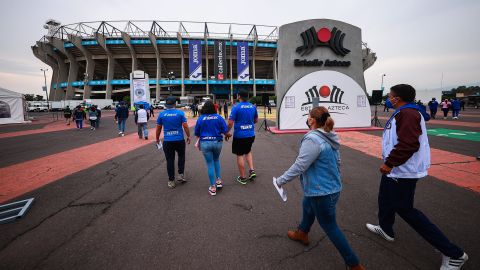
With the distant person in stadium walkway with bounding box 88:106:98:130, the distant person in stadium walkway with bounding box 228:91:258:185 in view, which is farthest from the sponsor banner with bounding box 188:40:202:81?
the distant person in stadium walkway with bounding box 228:91:258:185

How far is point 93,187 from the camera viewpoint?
4613mm

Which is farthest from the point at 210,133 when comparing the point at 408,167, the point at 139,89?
the point at 139,89

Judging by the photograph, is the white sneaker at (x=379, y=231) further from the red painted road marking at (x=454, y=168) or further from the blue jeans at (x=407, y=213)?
the red painted road marking at (x=454, y=168)

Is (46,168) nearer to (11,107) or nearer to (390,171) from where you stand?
(390,171)

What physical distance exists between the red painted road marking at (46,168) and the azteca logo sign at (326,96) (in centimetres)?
911

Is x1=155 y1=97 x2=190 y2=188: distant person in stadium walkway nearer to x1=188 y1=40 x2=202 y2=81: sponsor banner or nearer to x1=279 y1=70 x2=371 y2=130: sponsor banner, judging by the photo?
x1=279 y1=70 x2=371 y2=130: sponsor banner

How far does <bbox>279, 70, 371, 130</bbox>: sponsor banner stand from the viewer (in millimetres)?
12141

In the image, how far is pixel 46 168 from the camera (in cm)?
614

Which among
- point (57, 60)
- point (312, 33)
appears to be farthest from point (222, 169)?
point (57, 60)

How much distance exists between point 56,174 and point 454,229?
800 cm

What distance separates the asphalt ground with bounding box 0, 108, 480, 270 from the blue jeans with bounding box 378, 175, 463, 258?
309mm

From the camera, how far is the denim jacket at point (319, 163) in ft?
6.45

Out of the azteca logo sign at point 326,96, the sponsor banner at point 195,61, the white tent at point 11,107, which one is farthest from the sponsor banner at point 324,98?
the sponsor banner at point 195,61

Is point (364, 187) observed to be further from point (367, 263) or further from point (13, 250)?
point (13, 250)
